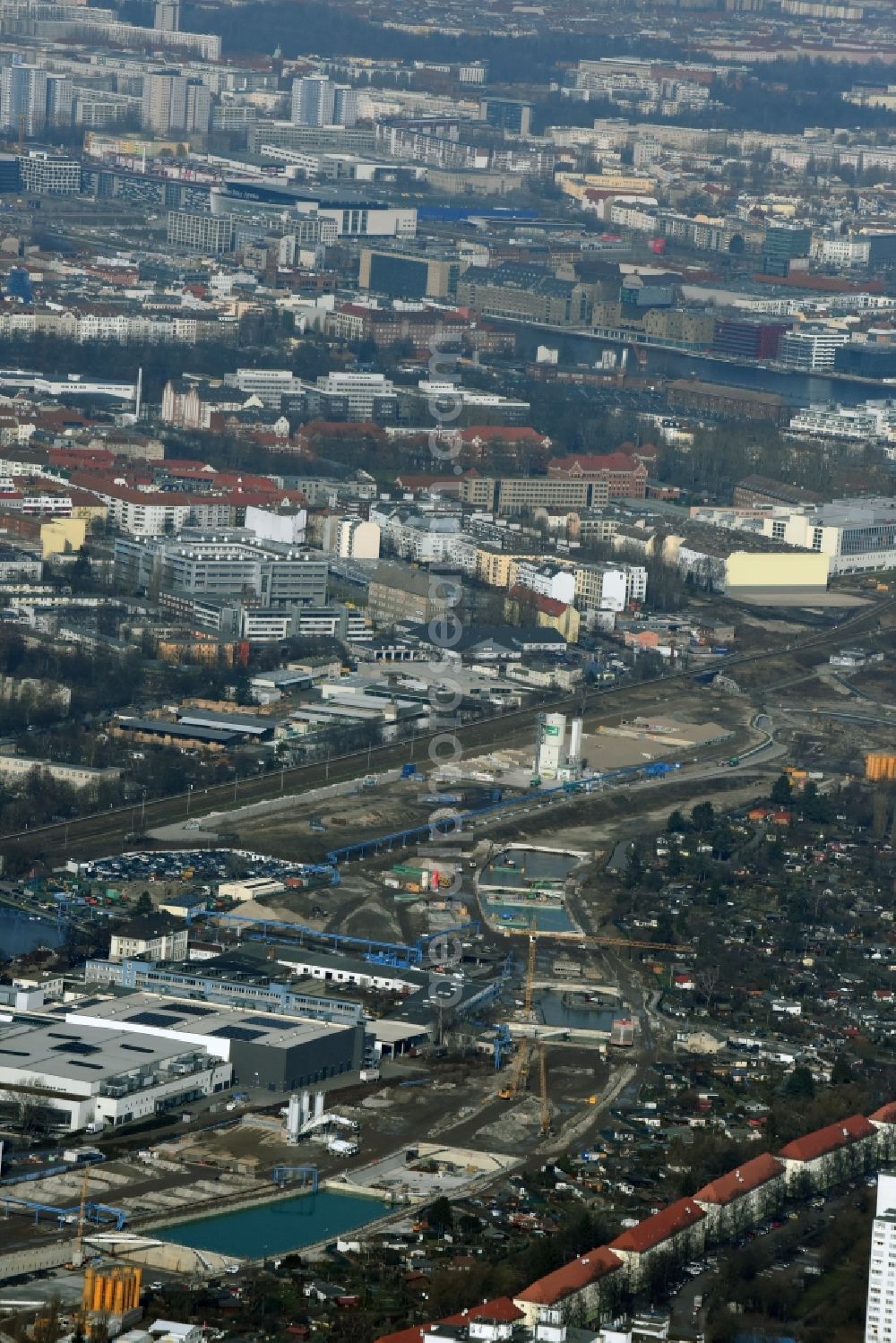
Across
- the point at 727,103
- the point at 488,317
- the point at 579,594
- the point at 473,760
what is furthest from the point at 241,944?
the point at 727,103

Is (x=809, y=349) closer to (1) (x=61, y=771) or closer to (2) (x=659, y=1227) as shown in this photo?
(1) (x=61, y=771)

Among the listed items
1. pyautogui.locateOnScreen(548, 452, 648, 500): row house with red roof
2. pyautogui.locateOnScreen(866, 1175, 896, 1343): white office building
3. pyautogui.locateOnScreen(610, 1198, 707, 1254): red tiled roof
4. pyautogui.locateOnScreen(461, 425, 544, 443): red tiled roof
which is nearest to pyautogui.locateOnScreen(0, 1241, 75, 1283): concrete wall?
pyautogui.locateOnScreen(610, 1198, 707, 1254): red tiled roof

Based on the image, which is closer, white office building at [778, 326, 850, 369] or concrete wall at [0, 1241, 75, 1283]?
concrete wall at [0, 1241, 75, 1283]

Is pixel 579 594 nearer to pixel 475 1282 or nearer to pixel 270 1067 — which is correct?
pixel 270 1067

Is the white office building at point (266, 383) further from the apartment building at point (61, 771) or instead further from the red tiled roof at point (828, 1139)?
the red tiled roof at point (828, 1139)

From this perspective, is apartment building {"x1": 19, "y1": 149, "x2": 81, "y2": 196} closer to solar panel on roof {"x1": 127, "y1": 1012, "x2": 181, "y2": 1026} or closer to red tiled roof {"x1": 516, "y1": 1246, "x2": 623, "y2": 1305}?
solar panel on roof {"x1": 127, "y1": 1012, "x2": 181, "y2": 1026}

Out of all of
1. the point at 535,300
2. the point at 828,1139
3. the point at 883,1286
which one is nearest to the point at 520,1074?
the point at 828,1139
